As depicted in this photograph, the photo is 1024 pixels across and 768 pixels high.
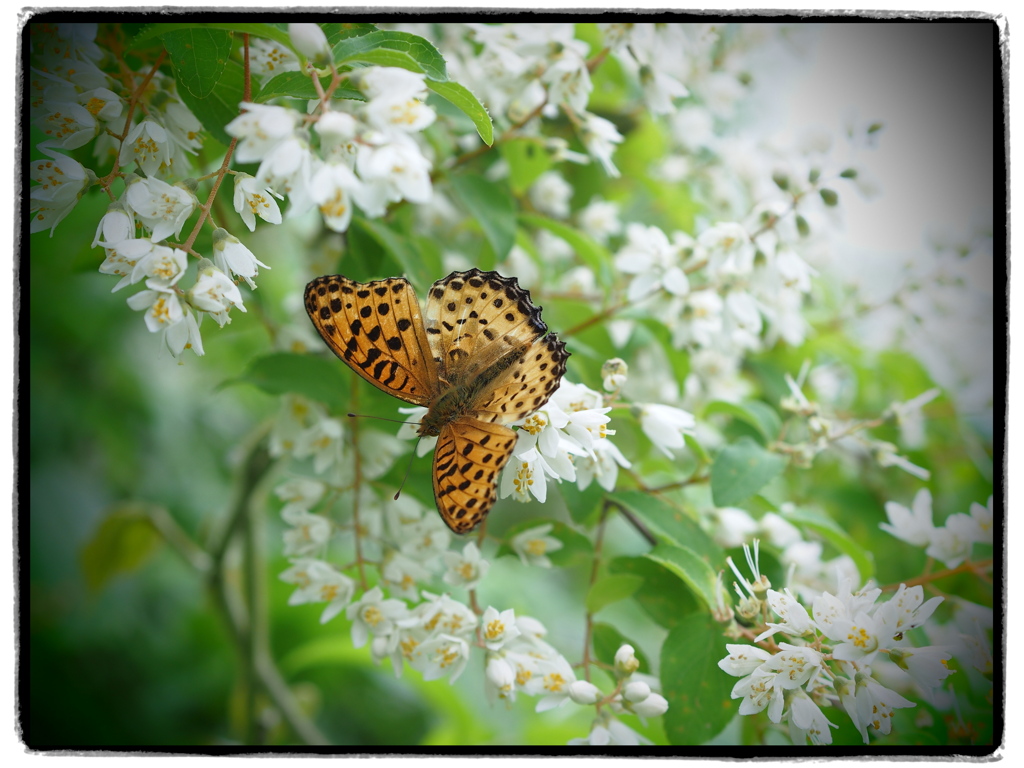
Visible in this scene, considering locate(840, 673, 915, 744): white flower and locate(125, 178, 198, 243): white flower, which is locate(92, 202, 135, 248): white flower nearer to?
locate(125, 178, 198, 243): white flower

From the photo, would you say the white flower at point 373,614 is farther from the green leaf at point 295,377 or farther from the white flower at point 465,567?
the green leaf at point 295,377

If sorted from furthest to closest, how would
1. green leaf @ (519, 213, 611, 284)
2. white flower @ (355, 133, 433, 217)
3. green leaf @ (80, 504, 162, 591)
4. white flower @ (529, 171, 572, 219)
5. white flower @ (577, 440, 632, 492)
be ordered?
1. green leaf @ (80, 504, 162, 591)
2. white flower @ (529, 171, 572, 219)
3. green leaf @ (519, 213, 611, 284)
4. white flower @ (577, 440, 632, 492)
5. white flower @ (355, 133, 433, 217)

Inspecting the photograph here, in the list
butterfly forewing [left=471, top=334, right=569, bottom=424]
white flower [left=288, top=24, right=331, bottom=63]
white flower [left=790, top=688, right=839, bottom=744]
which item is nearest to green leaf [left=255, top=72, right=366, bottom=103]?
white flower [left=288, top=24, right=331, bottom=63]

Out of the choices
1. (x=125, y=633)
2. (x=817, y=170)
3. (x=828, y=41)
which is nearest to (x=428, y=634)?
(x=817, y=170)

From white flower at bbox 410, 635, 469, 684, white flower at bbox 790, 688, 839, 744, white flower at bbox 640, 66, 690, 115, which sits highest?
white flower at bbox 640, 66, 690, 115

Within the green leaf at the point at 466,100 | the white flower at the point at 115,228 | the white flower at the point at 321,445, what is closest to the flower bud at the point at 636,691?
the white flower at the point at 321,445
